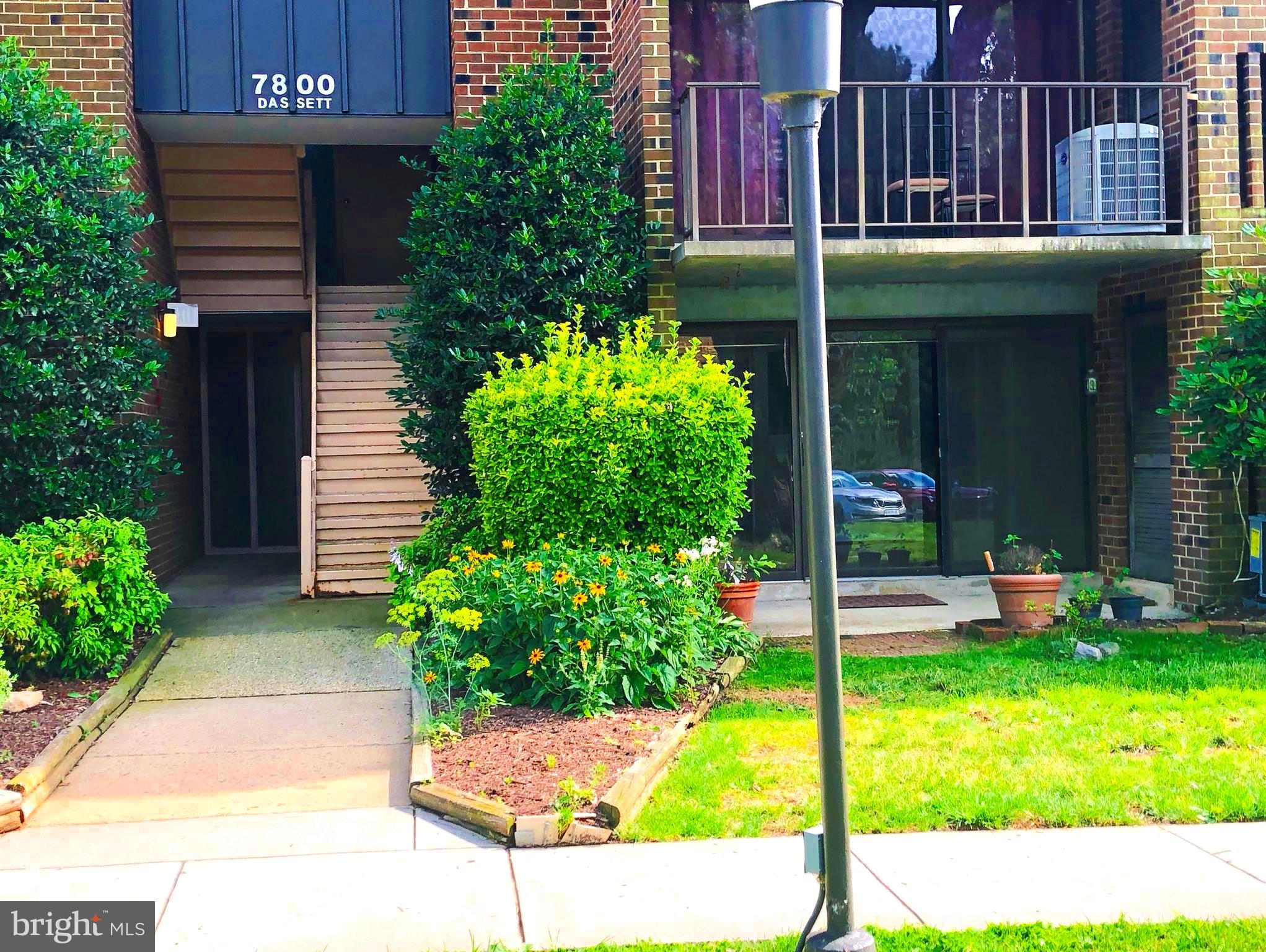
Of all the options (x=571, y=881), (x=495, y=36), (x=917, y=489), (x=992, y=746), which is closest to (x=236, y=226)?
(x=495, y=36)

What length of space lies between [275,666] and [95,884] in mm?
3848

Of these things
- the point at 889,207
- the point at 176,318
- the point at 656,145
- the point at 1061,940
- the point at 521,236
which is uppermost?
the point at 656,145

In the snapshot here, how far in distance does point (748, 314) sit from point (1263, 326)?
3.99 meters

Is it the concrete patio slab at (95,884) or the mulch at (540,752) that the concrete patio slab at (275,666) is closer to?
the mulch at (540,752)

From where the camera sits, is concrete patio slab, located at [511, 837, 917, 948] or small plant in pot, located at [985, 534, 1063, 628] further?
small plant in pot, located at [985, 534, 1063, 628]

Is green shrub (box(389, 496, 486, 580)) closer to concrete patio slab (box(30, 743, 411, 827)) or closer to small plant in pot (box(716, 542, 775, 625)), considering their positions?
small plant in pot (box(716, 542, 775, 625))

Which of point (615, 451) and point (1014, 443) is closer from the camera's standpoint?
point (615, 451)

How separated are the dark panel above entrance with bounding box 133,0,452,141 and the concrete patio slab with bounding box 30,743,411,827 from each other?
20.4 ft

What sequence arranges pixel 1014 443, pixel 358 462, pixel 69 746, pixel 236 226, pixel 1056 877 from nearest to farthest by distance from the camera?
pixel 1056 877, pixel 69 746, pixel 1014 443, pixel 358 462, pixel 236 226

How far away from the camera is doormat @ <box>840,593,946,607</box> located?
10.4m

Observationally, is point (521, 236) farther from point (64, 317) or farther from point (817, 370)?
point (817, 370)

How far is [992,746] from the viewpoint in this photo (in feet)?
19.8

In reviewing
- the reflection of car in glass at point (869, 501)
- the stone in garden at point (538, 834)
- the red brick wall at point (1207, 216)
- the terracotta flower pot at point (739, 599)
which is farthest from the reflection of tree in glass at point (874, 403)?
the stone in garden at point (538, 834)

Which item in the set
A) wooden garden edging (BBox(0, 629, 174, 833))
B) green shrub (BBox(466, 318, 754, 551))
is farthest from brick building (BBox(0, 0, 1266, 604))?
wooden garden edging (BBox(0, 629, 174, 833))
